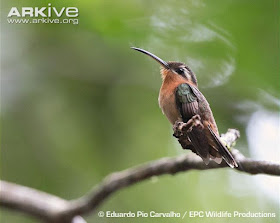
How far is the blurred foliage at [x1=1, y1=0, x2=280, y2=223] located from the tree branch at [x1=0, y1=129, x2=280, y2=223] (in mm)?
621

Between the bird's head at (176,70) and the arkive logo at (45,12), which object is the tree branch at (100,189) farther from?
the arkive logo at (45,12)

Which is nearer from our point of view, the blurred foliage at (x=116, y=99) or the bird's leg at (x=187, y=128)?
the bird's leg at (x=187, y=128)

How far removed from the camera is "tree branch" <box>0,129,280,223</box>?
10.1ft

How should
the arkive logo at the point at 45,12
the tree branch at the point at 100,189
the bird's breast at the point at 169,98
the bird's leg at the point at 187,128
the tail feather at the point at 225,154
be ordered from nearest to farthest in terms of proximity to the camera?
the tree branch at the point at 100,189 → the bird's leg at the point at 187,128 → the tail feather at the point at 225,154 → the bird's breast at the point at 169,98 → the arkive logo at the point at 45,12

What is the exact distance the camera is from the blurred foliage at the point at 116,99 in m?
4.19

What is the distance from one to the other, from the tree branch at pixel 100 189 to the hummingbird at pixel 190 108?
8 cm

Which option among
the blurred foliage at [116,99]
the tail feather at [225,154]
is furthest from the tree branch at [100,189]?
the blurred foliage at [116,99]

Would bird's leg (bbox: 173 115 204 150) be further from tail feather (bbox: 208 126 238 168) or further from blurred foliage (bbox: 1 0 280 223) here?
Answer: blurred foliage (bbox: 1 0 280 223)

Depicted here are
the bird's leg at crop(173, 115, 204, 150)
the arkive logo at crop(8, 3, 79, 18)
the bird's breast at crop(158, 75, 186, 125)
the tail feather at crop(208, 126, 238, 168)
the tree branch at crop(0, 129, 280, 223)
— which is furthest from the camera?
the arkive logo at crop(8, 3, 79, 18)

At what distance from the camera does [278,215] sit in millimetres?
4445

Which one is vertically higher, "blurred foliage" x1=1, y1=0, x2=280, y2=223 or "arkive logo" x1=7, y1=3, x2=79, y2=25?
"arkive logo" x1=7, y1=3, x2=79, y2=25

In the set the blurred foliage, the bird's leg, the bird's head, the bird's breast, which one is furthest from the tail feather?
the bird's head

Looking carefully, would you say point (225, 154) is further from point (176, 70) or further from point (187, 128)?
point (176, 70)

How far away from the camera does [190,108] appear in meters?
3.81
